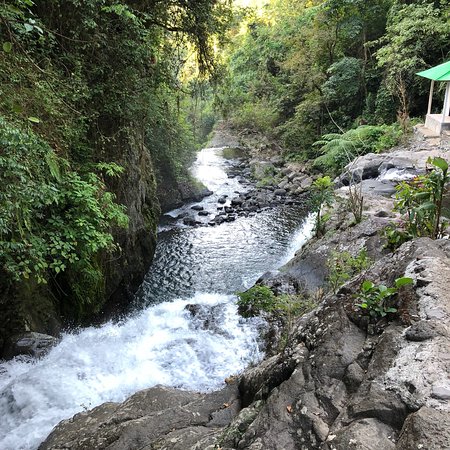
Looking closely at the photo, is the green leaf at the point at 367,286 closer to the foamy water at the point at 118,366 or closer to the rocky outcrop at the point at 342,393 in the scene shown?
the rocky outcrop at the point at 342,393

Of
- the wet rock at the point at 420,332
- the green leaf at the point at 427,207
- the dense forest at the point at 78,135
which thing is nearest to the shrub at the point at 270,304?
the green leaf at the point at 427,207

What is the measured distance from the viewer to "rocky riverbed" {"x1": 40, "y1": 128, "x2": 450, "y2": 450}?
2174 millimetres

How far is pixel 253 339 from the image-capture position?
23.0 feet

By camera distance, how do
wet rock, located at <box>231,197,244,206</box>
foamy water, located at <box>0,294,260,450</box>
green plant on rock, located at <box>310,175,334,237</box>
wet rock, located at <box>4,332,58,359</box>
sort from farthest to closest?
1. wet rock, located at <box>231,197,244,206</box>
2. green plant on rock, located at <box>310,175,334,237</box>
3. wet rock, located at <box>4,332,58,359</box>
4. foamy water, located at <box>0,294,260,450</box>

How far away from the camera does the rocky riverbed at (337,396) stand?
217cm

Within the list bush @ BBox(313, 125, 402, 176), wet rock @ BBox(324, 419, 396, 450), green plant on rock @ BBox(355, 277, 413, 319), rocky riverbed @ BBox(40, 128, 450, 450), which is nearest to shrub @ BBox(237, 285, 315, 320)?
rocky riverbed @ BBox(40, 128, 450, 450)

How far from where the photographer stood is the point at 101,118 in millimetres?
7152

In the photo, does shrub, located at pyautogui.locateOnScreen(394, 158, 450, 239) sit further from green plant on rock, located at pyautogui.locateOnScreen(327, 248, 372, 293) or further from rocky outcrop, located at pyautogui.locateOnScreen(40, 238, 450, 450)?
green plant on rock, located at pyautogui.locateOnScreen(327, 248, 372, 293)

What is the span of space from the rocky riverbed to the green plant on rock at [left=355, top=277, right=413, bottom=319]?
8 cm

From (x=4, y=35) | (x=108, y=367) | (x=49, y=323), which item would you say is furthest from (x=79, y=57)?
(x=108, y=367)

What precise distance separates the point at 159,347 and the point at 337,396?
4.94m

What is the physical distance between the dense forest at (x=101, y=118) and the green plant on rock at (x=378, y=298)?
3.50m

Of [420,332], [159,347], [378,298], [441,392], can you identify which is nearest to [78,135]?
[159,347]

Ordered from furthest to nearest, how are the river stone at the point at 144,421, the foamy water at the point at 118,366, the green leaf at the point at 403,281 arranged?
1. the foamy water at the point at 118,366
2. the river stone at the point at 144,421
3. the green leaf at the point at 403,281
